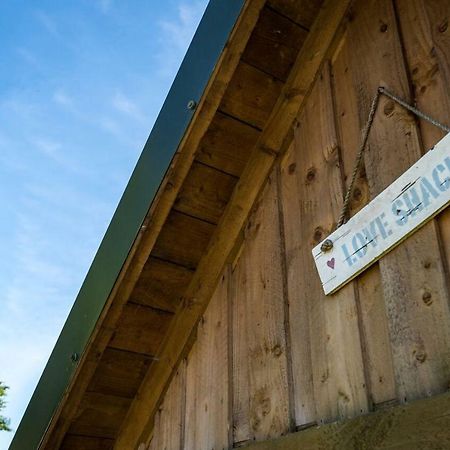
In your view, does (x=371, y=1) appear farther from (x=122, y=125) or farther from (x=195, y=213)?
(x=122, y=125)

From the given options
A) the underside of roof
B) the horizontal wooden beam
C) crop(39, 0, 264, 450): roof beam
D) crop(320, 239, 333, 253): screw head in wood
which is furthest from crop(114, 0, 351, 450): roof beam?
the horizontal wooden beam

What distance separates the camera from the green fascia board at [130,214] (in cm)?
146

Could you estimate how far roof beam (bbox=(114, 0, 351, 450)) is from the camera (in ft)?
5.21

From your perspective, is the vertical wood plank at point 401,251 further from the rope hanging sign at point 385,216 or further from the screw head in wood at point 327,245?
the screw head in wood at point 327,245

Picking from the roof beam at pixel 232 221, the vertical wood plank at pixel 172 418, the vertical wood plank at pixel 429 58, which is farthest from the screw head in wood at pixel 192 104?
the vertical wood plank at pixel 172 418

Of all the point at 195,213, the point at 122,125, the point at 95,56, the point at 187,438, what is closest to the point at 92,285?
the point at 195,213

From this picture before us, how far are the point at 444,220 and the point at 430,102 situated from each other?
26 cm

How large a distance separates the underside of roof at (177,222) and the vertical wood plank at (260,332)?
0.27ft

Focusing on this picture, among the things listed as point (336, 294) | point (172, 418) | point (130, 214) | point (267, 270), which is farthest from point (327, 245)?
point (172, 418)

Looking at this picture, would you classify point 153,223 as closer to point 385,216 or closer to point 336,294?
point 336,294

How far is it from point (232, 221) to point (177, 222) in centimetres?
16

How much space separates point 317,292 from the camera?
1.37m

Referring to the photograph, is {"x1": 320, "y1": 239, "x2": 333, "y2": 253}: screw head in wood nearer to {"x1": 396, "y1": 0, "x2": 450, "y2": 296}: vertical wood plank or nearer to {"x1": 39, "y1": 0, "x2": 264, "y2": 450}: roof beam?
{"x1": 396, "y1": 0, "x2": 450, "y2": 296}: vertical wood plank

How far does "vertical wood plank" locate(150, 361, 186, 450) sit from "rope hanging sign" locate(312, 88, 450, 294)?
67 centimetres
